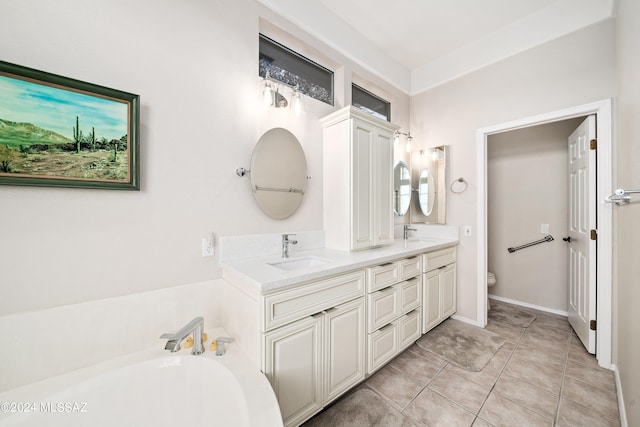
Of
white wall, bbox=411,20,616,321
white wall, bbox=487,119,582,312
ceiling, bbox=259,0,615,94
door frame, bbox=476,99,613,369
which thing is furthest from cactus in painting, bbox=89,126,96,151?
white wall, bbox=487,119,582,312

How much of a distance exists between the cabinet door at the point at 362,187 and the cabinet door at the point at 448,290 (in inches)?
39.1

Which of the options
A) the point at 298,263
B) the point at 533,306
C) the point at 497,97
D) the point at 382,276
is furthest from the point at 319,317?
the point at 533,306

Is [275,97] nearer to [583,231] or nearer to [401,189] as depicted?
[401,189]

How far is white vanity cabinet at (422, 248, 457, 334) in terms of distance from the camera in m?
2.31

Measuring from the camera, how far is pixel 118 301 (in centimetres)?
127

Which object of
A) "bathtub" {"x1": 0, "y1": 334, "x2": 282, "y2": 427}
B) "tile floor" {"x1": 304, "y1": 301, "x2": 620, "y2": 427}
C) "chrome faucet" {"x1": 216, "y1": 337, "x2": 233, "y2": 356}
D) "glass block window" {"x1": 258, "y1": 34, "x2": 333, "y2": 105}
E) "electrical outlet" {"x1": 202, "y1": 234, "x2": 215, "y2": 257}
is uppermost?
"glass block window" {"x1": 258, "y1": 34, "x2": 333, "y2": 105}

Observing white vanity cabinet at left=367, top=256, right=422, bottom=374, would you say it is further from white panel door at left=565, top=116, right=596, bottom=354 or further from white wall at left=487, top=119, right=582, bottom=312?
white wall at left=487, top=119, right=582, bottom=312

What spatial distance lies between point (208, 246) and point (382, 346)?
4.79 feet

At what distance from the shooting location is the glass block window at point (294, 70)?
6.48 ft

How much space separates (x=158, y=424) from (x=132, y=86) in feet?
5.54

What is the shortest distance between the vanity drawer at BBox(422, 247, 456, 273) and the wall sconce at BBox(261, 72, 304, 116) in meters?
1.73

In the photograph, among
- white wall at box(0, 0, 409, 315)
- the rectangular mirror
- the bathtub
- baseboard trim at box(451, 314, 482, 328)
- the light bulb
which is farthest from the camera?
the rectangular mirror

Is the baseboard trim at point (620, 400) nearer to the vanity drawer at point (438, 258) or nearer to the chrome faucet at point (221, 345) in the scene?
the vanity drawer at point (438, 258)

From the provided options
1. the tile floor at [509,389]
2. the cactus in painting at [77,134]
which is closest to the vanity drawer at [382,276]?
the tile floor at [509,389]
